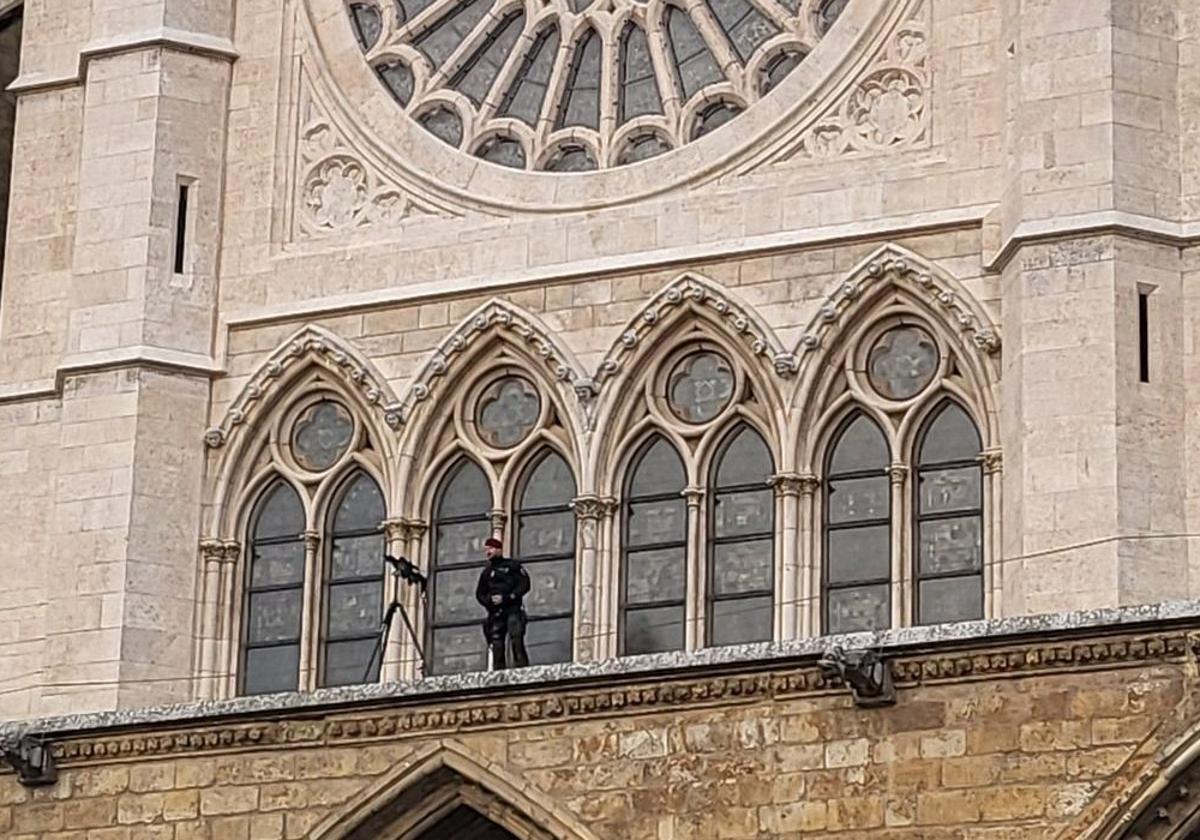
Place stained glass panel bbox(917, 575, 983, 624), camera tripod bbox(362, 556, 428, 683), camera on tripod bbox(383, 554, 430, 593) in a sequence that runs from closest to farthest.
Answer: camera on tripod bbox(383, 554, 430, 593), stained glass panel bbox(917, 575, 983, 624), camera tripod bbox(362, 556, 428, 683)

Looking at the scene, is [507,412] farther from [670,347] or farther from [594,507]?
[670,347]

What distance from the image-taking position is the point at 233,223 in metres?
28.2

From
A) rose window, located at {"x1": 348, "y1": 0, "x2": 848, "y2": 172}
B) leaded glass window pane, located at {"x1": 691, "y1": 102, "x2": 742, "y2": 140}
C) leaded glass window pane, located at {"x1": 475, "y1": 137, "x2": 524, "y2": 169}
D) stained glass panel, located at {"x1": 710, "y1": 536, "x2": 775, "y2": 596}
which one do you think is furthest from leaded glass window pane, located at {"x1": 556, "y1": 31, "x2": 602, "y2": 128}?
stained glass panel, located at {"x1": 710, "y1": 536, "x2": 775, "y2": 596}

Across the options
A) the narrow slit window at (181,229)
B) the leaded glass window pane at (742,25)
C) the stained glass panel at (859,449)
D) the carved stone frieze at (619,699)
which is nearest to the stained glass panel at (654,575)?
the stained glass panel at (859,449)

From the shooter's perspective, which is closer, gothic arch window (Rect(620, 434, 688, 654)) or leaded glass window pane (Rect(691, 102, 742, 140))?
gothic arch window (Rect(620, 434, 688, 654))

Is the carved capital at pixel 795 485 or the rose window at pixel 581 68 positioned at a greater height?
the rose window at pixel 581 68

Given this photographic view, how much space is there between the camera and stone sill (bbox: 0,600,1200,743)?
2038 centimetres

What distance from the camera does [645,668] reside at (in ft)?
70.4

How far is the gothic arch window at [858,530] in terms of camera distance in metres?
25.5

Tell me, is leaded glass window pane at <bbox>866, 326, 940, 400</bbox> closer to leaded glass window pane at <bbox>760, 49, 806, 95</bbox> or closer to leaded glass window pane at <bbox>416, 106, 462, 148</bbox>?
leaded glass window pane at <bbox>760, 49, 806, 95</bbox>

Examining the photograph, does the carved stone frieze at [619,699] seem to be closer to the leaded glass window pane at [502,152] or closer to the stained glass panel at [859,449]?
the stained glass panel at [859,449]

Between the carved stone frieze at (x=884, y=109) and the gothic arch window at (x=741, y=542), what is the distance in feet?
6.43

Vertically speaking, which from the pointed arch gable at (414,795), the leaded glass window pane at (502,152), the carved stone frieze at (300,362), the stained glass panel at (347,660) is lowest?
the pointed arch gable at (414,795)

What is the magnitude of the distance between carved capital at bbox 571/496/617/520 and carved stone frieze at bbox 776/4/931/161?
2.53 meters
